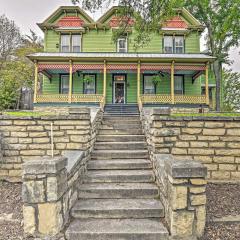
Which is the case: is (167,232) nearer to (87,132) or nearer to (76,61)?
(87,132)

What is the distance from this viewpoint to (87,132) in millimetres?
5465

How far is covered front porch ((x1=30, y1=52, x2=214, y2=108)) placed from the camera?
1498 centimetres

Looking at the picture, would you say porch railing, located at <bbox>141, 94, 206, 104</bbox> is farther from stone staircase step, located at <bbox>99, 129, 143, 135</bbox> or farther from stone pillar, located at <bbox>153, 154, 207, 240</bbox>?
stone pillar, located at <bbox>153, 154, 207, 240</bbox>

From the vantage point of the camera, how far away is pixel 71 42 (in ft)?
56.9

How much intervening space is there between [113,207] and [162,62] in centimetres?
1250

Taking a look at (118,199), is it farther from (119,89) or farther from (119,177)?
(119,89)

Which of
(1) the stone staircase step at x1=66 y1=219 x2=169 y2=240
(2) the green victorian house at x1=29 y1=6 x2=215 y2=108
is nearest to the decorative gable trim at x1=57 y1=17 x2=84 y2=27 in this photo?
(2) the green victorian house at x1=29 y1=6 x2=215 y2=108

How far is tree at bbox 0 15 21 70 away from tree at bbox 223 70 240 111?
25964mm

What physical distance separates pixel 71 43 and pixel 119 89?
4.81 meters

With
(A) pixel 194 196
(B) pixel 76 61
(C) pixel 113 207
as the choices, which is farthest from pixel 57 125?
(B) pixel 76 61

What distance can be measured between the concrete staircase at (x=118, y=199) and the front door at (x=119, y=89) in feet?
34.3

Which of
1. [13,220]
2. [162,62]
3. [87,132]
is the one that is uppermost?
[162,62]

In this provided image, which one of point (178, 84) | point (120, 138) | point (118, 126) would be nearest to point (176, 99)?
point (178, 84)

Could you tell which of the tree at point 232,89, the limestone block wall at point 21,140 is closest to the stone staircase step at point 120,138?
the limestone block wall at point 21,140
